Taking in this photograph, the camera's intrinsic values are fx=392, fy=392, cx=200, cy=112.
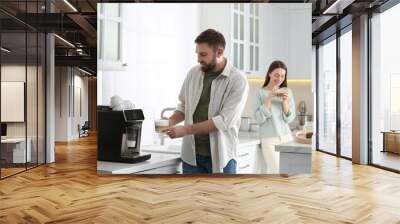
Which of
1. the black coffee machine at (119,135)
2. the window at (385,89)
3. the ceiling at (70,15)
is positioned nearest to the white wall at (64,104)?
the ceiling at (70,15)

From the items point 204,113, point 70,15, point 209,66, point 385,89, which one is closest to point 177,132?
point 204,113

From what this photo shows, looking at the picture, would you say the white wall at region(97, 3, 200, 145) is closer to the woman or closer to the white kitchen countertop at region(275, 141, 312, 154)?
the woman

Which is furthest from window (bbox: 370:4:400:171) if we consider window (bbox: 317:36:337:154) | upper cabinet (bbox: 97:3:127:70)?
upper cabinet (bbox: 97:3:127:70)

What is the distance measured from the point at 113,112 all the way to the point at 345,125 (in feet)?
16.1

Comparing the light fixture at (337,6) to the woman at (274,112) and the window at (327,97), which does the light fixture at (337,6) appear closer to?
the woman at (274,112)

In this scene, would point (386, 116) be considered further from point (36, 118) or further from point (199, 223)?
point (36, 118)

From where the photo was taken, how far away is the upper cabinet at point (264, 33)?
509 cm

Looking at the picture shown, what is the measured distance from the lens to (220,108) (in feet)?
16.0

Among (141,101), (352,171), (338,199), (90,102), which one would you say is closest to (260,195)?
(338,199)

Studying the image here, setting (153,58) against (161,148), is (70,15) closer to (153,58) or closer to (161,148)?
(153,58)

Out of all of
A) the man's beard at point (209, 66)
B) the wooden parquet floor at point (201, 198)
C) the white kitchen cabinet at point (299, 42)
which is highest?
the white kitchen cabinet at point (299, 42)

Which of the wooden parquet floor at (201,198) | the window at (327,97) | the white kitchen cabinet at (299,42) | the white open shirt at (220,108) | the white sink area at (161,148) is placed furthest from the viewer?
the window at (327,97)

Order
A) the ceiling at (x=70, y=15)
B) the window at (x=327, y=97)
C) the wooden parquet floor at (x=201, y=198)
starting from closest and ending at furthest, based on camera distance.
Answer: the wooden parquet floor at (x=201, y=198) < the ceiling at (x=70, y=15) < the window at (x=327, y=97)

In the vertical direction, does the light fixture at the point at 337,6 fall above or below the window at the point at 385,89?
above
